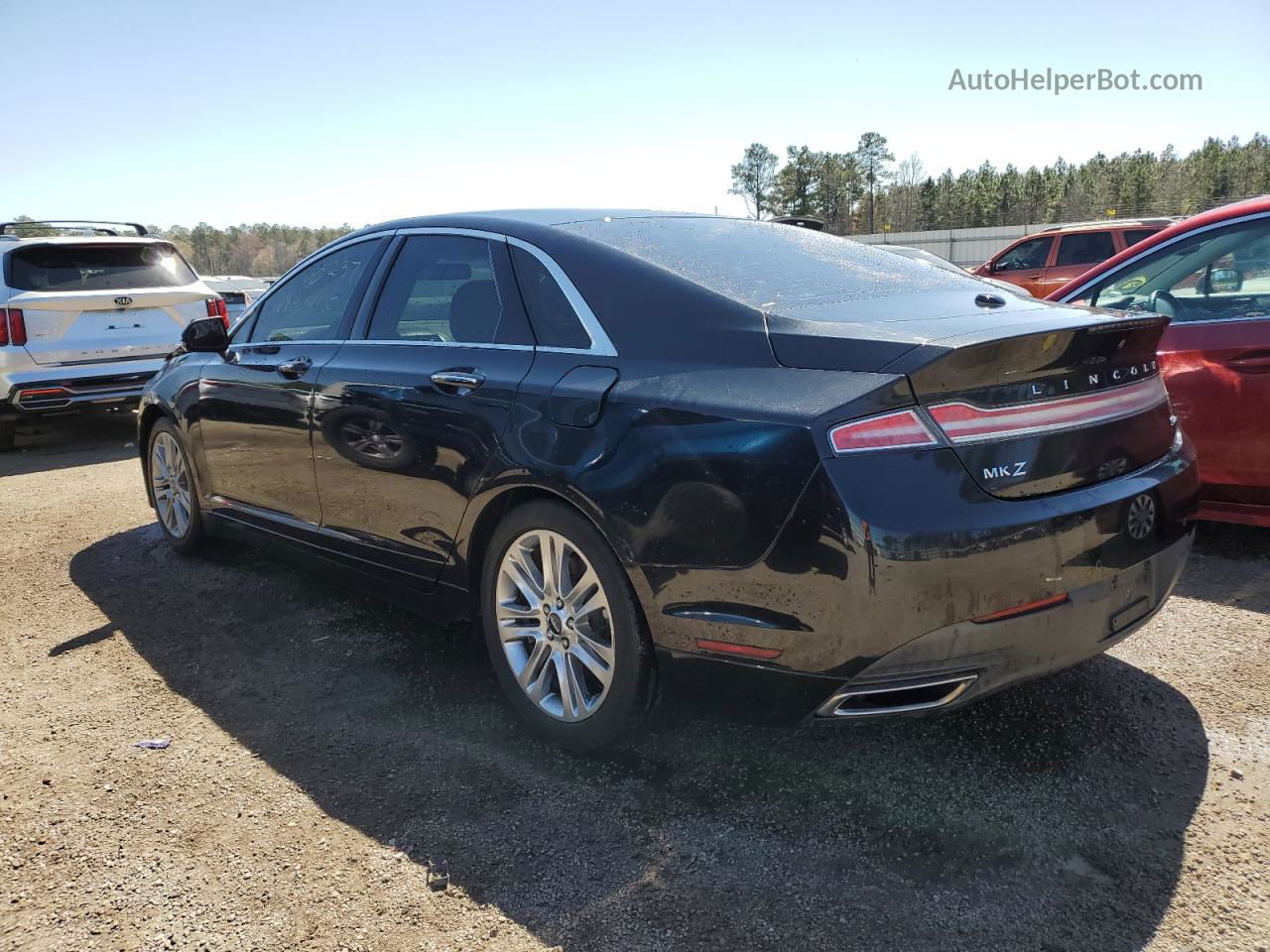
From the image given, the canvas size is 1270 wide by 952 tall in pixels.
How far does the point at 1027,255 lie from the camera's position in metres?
13.5

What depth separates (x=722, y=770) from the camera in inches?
111

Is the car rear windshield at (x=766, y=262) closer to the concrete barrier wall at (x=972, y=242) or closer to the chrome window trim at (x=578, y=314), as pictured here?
the chrome window trim at (x=578, y=314)

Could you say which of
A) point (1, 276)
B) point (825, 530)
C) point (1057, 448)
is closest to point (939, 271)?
point (1057, 448)

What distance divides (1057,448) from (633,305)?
3.96ft

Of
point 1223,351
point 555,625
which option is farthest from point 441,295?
point 1223,351

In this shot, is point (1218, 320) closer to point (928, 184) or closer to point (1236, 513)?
point (1236, 513)

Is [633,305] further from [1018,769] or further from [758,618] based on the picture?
[1018,769]

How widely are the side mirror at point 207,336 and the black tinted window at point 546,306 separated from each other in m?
2.09

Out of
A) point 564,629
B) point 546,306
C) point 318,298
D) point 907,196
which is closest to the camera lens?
point 564,629

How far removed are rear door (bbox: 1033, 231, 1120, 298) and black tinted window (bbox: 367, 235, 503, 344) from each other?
11.1 meters

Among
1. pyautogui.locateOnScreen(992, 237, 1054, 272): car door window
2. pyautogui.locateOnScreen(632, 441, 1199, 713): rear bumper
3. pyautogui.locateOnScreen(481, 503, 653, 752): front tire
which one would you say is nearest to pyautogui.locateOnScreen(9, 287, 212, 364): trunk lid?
pyautogui.locateOnScreen(481, 503, 653, 752): front tire

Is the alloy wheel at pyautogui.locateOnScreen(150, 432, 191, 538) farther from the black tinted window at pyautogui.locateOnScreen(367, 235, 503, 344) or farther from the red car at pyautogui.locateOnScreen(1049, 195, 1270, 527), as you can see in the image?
the red car at pyautogui.locateOnScreen(1049, 195, 1270, 527)

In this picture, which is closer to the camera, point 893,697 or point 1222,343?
point 893,697

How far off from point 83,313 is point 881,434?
27.2ft
